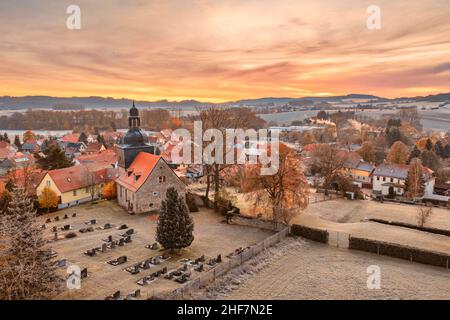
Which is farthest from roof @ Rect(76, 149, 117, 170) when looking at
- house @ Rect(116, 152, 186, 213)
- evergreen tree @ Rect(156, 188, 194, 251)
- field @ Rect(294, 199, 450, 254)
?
field @ Rect(294, 199, 450, 254)

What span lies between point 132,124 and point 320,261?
27.1 metres

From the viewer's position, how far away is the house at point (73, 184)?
39.6 metres

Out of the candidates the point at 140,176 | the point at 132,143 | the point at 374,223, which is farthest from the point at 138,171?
the point at 374,223

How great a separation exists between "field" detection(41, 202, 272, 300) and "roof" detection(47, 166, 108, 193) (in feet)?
10.2

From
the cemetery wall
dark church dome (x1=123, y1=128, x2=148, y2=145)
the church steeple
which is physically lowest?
the cemetery wall

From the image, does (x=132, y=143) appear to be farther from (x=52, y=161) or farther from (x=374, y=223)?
(x=374, y=223)

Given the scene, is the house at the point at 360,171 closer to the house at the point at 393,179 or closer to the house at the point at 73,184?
the house at the point at 393,179

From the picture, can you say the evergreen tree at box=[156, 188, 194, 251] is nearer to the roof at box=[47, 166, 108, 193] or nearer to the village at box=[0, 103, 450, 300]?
the village at box=[0, 103, 450, 300]

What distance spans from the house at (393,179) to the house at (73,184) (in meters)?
44.9

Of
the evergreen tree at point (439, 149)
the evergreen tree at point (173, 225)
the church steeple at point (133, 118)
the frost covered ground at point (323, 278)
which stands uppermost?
the church steeple at point (133, 118)

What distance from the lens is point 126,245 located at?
27844mm

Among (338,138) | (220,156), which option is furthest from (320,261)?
(338,138)

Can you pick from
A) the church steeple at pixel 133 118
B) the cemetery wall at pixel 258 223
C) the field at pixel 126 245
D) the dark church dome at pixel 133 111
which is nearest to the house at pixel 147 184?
the field at pixel 126 245

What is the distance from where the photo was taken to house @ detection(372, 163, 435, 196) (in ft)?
183
